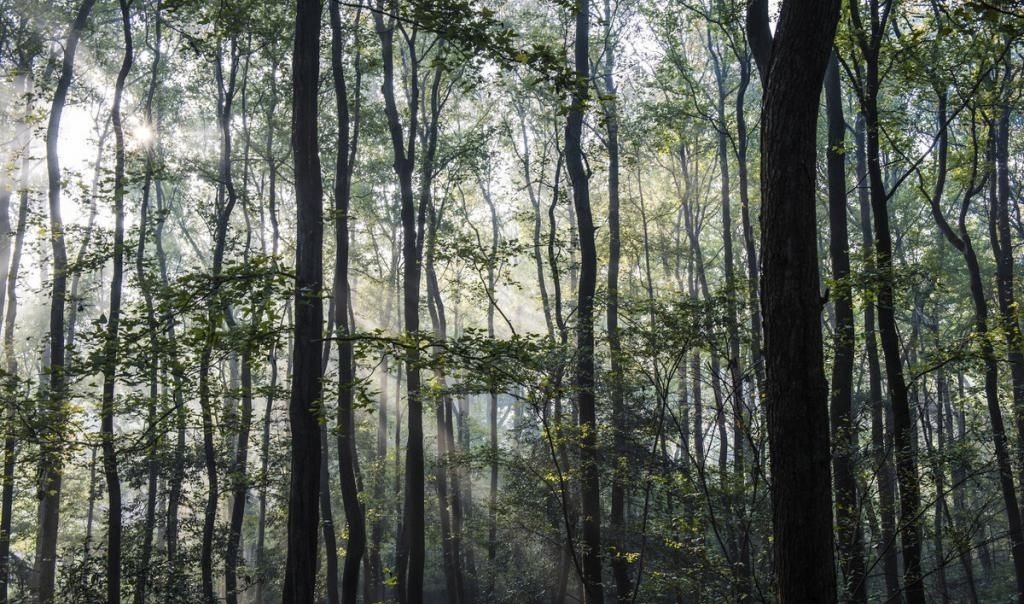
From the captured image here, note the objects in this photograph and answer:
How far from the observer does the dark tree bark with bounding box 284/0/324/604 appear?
24.7 ft

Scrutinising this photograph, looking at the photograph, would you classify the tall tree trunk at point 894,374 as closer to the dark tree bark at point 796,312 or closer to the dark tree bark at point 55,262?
the dark tree bark at point 796,312

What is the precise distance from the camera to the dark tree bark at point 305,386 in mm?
7520

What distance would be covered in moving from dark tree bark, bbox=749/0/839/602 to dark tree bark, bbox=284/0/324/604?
4.26 meters

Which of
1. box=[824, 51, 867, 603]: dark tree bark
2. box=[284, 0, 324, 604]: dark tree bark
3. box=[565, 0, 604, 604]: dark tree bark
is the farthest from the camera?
box=[565, 0, 604, 604]: dark tree bark

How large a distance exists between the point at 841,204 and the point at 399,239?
1790 centimetres

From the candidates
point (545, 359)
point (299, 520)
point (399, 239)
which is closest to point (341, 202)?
point (545, 359)

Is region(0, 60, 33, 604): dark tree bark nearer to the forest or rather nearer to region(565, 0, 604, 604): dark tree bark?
the forest

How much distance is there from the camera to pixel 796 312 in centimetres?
468

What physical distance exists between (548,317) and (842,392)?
33.3 feet

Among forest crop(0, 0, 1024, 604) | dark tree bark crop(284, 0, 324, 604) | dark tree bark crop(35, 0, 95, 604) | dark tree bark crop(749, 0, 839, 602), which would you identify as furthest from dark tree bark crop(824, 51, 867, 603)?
dark tree bark crop(35, 0, 95, 604)

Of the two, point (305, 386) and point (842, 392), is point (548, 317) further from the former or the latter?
point (305, 386)

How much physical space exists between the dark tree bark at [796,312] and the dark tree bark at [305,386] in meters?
4.26

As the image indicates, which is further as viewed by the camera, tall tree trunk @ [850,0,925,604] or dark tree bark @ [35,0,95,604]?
dark tree bark @ [35,0,95,604]

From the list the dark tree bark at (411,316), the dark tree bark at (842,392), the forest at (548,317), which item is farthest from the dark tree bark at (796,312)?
the dark tree bark at (411,316)
